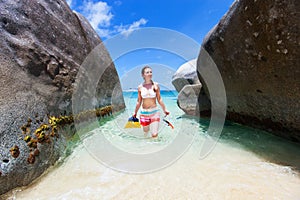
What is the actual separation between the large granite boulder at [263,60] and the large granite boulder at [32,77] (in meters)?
3.80

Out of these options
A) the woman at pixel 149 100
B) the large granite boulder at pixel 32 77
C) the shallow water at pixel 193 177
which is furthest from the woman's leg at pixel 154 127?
the large granite boulder at pixel 32 77

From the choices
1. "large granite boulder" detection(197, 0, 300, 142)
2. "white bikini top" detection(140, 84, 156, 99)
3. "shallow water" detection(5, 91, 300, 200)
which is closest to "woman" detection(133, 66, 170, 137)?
"white bikini top" detection(140, 84, 156, 99)

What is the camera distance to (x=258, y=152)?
A: 306 cm

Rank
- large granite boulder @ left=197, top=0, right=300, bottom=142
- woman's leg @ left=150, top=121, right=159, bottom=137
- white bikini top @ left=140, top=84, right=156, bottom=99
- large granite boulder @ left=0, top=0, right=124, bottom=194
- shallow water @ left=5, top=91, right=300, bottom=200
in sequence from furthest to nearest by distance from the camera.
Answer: woman's leg @ left=150, top=121, right=159, bottom=137
white bikini top @ left=140, top=84, right=156, bottom=99
large granite boulder @ left=197, top=0, right=300, bottom=142
large granite boulder @ left=0, top=0, right=124, bottom=194
shallow water @ left=5, top=91, right=300, bottom=200

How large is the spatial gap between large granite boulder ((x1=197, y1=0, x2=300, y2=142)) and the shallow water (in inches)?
25.3

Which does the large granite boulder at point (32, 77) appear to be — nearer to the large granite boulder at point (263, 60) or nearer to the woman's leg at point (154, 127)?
the woman's leg at point (154, 127)

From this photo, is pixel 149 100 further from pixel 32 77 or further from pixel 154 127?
pixel 32 77

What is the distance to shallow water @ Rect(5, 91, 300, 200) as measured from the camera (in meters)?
1.92

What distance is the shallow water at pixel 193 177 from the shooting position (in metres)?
1.92

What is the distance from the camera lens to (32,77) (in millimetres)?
2756

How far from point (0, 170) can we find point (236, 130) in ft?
16.0

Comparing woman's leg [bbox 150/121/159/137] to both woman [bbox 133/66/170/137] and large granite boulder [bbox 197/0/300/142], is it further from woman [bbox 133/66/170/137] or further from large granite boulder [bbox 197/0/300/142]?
large granite boulder [bbox 197/0/300/142]

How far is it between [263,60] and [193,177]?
2.53m

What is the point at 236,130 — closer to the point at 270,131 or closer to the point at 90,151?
the point at 270,131
